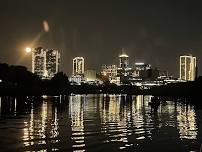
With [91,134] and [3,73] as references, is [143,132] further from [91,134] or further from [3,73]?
[3,73]

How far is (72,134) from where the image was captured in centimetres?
3438

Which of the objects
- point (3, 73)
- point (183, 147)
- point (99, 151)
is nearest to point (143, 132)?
point (183, 147)

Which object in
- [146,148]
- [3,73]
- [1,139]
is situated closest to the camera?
[146,148]

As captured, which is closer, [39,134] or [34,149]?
[34,149]

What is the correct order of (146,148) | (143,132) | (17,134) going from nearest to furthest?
(146,148), (17,134), (143,132)

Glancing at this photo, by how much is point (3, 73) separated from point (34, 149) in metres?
168

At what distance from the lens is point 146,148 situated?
2753 cm

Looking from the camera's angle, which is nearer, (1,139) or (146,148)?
(146,148)

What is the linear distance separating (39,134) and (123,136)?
6789 millimetres

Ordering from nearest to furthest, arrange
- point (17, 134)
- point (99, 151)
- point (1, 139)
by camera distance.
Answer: point (99, 151)
point (1, 139)
point (17, 134)

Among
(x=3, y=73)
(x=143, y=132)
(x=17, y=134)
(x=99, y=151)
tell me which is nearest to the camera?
Result: (x=99, y=151)

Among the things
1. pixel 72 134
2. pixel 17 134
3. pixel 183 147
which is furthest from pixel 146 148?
pixel 17 134

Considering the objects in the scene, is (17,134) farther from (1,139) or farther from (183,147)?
(183,147)

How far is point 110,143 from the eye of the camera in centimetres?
2922
